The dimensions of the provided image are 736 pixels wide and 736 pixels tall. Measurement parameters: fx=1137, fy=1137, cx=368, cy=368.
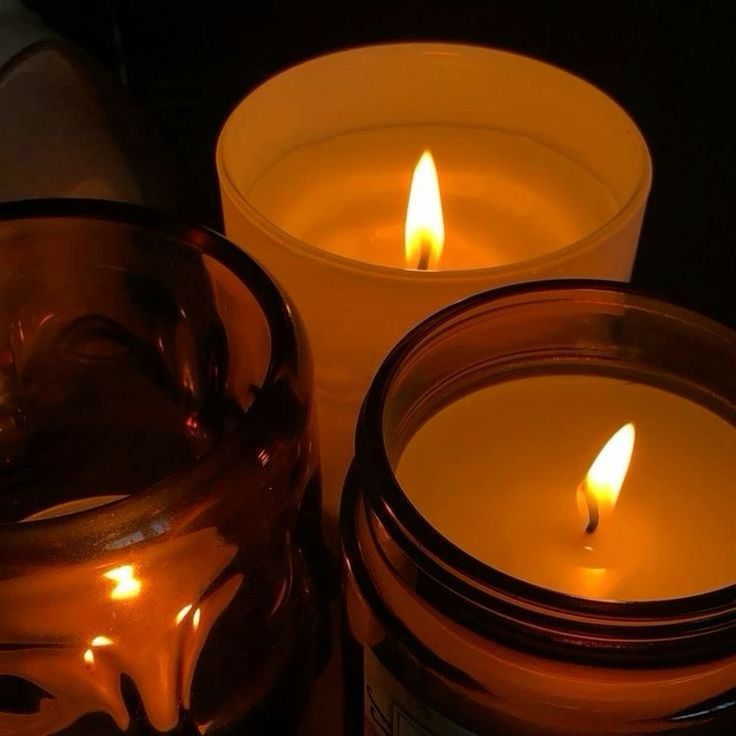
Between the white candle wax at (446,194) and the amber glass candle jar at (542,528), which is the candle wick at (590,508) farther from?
the white candle wax at (446,194)

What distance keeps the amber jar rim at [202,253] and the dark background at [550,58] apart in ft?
0.57

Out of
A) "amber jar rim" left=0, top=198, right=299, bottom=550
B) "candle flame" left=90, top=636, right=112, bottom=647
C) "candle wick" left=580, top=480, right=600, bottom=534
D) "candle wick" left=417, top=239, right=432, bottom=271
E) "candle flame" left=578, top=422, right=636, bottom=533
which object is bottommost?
"candle flame" left=90, top=636, right=112, bottom=647

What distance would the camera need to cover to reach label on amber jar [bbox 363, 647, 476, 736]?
256 millimetres

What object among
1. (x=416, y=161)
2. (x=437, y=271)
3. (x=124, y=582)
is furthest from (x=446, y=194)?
(x=124, y=582)

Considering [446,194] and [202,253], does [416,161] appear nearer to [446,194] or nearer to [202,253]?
[446,194]

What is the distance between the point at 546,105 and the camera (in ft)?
1.34

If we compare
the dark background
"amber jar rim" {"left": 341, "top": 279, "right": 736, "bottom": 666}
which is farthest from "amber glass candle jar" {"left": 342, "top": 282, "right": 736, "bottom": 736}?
the dark background

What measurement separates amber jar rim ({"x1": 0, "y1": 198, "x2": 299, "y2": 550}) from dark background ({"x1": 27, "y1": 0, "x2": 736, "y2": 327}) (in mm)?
174

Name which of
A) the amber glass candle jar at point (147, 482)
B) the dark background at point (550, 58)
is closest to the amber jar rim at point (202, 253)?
the amber glass candle jar at point (147, 482)

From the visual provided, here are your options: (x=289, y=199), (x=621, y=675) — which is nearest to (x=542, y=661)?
(x=621, y=675)

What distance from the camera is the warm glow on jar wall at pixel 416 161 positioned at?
0.37m

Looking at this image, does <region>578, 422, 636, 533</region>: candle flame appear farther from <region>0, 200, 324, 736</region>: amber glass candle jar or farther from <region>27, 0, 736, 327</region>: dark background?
<region>27, 0, 736, 327</region>: dark background

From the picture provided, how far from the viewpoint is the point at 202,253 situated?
318 millimetres

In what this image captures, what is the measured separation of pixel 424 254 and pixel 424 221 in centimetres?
1
